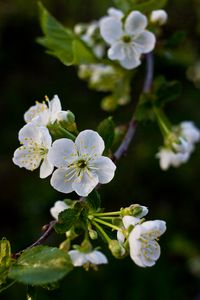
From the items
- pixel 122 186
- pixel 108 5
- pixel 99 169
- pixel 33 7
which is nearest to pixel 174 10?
pixel 108 5

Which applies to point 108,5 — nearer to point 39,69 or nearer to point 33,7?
point 33,7

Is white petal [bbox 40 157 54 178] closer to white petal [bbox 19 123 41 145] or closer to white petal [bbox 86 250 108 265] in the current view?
white petal [bbox 19 123 41 145]

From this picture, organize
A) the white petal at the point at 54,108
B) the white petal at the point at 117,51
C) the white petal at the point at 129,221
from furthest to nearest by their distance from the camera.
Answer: the white petal at the point at 117,51
the white petal at the point at 54,108
the white petal at the point at 129,221

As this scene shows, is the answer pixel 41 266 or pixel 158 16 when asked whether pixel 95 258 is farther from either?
pixel 158 16

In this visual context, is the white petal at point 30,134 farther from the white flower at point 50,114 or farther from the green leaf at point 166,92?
the green leaf at point 166,92

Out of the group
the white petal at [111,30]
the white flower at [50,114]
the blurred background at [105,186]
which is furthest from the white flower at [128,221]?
the blurred background at [105,186]

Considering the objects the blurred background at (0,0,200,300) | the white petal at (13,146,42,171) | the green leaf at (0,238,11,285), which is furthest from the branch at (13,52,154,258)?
the blurred background at (0,0,200,300)

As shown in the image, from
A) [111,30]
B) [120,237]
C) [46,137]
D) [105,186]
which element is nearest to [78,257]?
[120,237]
